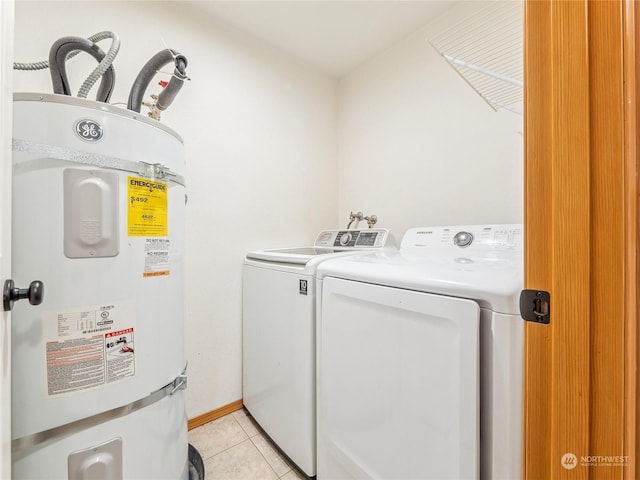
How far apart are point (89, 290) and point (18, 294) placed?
21 centimetres

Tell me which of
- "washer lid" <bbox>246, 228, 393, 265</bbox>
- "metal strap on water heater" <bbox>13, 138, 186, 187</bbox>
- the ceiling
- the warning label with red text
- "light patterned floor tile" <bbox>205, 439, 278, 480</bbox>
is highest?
the ceiling

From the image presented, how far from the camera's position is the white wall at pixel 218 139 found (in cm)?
135

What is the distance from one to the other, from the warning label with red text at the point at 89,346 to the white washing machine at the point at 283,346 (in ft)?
2.05

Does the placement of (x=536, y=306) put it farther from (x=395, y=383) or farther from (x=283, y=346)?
(x=283, y=346)

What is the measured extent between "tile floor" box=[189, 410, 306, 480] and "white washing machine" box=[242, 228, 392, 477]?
8cm

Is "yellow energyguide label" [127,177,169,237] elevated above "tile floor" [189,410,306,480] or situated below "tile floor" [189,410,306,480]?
above

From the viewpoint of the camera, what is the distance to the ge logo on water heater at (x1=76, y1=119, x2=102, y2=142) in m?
0.77

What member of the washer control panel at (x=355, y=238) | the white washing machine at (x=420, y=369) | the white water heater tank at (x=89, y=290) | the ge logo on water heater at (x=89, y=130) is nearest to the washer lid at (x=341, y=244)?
the washer control panel at (x=355, y=238)

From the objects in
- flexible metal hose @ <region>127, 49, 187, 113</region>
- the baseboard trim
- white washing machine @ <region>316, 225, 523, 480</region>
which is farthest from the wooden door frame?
the baseboard trim

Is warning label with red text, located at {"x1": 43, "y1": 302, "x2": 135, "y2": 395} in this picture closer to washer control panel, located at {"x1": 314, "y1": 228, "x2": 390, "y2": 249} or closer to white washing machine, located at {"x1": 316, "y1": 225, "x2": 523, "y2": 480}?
white washing machine, located at {"x1": 316, "y1": 225, "x2": 523, "y2": 480}

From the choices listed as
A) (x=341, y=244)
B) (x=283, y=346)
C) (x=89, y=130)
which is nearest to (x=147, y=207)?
(x=89, y=130)

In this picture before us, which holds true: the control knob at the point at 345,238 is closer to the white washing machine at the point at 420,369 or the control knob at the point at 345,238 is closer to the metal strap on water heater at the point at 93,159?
the white washing machine at the point at 420,369

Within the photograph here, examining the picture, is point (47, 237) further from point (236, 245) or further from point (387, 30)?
point (387, 30)

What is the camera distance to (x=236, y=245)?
1746mm
